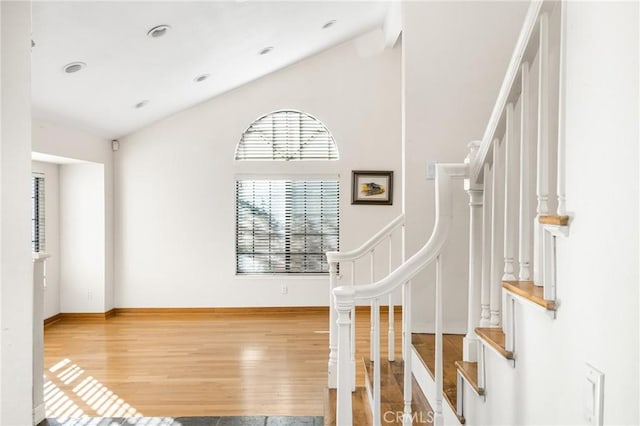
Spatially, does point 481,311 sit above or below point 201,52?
below

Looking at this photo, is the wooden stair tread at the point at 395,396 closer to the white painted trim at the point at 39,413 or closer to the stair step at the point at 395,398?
the stair step at the point at 395,398

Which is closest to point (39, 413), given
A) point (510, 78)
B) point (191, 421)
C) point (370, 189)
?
point (191, 421)

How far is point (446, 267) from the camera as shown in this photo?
3.26 metres

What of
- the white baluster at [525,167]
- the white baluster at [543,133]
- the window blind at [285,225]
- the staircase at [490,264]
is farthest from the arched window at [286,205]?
the white baluster at [543,133]

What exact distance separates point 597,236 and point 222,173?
5.18 m

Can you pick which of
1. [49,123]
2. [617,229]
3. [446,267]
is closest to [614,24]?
[617,229]

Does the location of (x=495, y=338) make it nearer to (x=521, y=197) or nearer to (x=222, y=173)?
(x=521, y=197)

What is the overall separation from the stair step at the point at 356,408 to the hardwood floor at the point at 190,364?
0.20m

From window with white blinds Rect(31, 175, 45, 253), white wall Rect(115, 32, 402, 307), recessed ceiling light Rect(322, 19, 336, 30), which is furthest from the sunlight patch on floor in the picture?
recessed ceiling light Rect(322, 19, 336, 30)

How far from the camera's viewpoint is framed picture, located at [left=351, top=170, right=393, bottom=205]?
227 inches

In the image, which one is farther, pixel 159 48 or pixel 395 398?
pixel 159 48

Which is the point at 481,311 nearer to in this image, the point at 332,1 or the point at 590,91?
the point at 590,91

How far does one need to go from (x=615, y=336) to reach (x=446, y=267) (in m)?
2.35

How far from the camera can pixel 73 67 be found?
3.52 m
